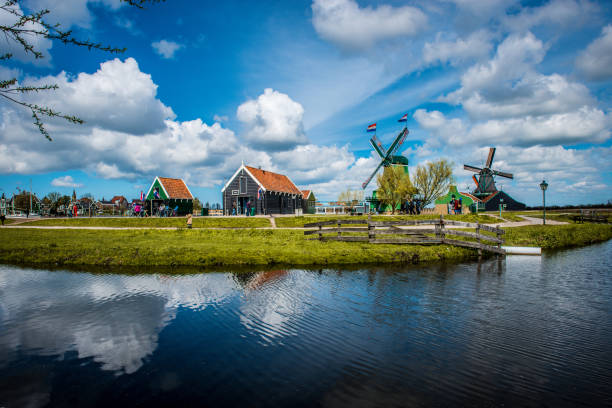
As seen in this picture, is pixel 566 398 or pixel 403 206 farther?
pixel 403 206

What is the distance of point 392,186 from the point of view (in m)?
53.7

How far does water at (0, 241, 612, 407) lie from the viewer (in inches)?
190

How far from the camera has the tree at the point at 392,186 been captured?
5142 cm

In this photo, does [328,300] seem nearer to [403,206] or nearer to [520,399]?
[520,399]

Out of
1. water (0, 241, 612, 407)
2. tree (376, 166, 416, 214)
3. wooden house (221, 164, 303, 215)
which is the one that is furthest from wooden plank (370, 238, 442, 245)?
tree (376, 166, 416, 214)

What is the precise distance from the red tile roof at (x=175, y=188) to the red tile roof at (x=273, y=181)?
13777 millimetres

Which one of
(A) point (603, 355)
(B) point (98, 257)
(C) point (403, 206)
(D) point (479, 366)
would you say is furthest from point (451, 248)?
(C) point (403, 206)

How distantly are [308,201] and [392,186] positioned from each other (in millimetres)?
18714

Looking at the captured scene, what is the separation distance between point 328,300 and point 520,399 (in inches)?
213

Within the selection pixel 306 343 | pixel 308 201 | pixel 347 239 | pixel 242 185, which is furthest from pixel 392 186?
pixel 306 343

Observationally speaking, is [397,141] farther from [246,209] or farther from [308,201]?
[246,209]

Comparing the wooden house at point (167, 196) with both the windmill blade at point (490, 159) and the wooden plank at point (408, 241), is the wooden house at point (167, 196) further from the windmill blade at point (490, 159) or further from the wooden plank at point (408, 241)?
the windmill blade at point (490, 159)

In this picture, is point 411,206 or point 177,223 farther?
point 411,206

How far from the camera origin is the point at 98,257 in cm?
1600
